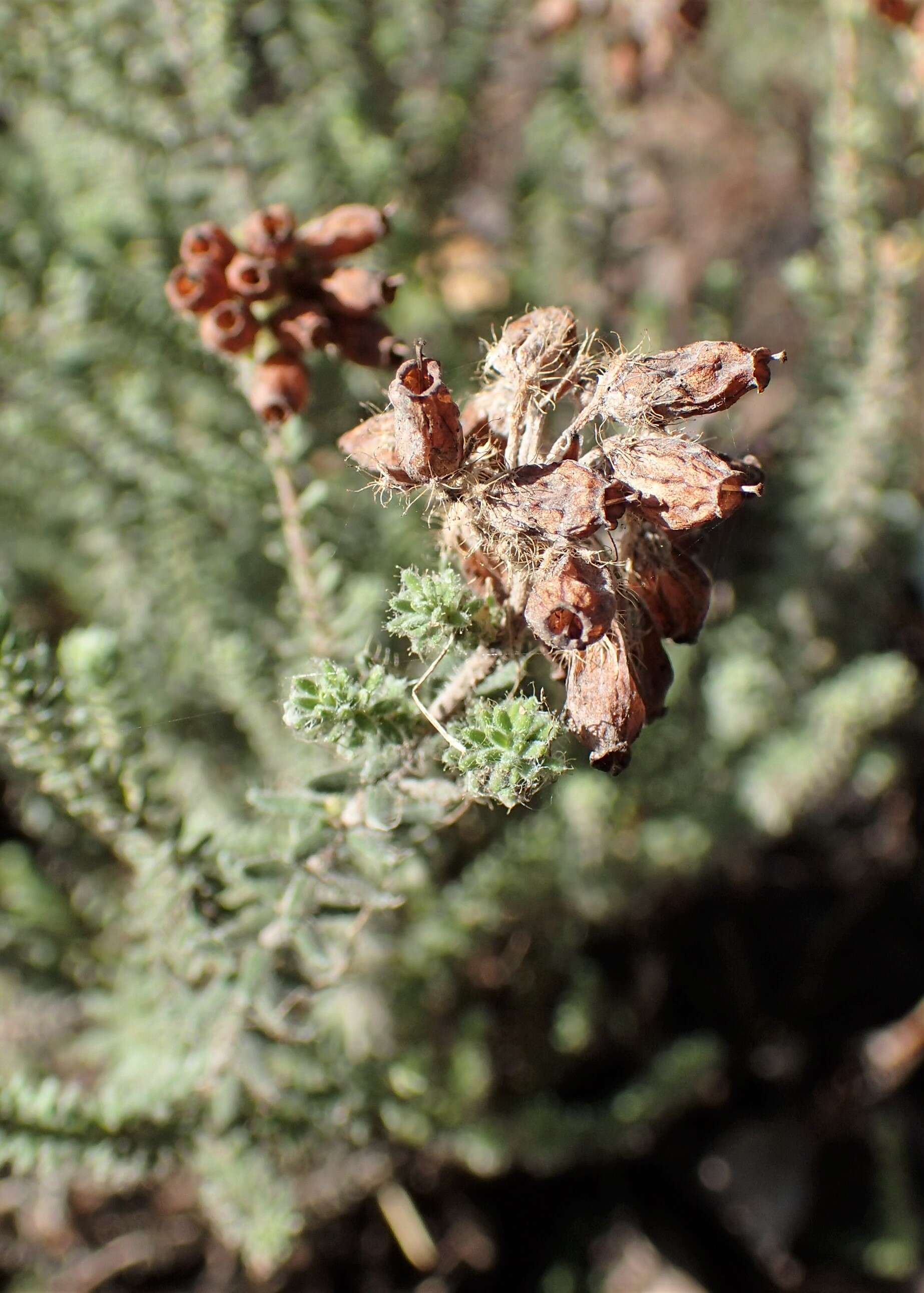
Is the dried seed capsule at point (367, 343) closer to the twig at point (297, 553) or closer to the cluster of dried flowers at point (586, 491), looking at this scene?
the twig at point (297, 553)

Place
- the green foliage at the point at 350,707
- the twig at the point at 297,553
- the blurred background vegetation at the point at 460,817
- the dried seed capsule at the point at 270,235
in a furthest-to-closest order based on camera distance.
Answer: the blurred background vegetation at the point at 460,817 < the twig at the point at 297,553 < the dried seed capsule at the point at 270,235 < the green foliage at the point at 350,707

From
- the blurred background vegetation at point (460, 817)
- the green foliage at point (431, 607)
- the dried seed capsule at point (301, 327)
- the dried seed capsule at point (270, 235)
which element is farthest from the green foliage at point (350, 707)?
the dried seed capsule at point (270, 235)

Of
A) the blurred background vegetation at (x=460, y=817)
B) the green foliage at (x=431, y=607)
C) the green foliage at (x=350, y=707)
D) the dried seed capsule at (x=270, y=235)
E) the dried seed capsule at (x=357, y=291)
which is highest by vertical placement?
the dried seed capsule at (x=270, y=235)

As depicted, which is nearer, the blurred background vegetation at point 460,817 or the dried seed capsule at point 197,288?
the dried seed capsule at point 197,288

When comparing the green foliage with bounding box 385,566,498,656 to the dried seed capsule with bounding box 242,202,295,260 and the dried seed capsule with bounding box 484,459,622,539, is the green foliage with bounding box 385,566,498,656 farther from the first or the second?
the dried seed capsule with bounding box 242,202,295,260

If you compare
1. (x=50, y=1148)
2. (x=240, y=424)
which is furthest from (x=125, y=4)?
(x=50, y=1148)

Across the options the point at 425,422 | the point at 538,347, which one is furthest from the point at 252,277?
the point at 425,422

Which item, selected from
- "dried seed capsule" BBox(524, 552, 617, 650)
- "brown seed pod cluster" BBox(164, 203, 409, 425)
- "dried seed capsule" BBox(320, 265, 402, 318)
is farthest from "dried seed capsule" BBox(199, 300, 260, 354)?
"dried seed capsule" BBox(524, 552, 617, 650)
